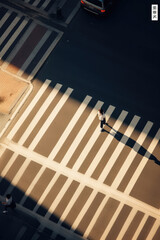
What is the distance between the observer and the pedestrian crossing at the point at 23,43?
26.2 metres

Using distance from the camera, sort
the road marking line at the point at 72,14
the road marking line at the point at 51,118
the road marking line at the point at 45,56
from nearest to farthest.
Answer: the road marking line at the point at 51,118 → the road marking line at the point at 45,56 → the road marking line at the point at 72,14

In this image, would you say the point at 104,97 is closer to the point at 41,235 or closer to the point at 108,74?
the point at 108,74

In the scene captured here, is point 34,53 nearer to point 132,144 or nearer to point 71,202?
point 132,144

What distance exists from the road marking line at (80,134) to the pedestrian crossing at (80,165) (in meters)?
0.07

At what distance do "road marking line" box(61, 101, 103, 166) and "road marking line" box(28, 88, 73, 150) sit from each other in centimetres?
230

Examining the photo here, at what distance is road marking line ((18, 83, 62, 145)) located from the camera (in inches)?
941

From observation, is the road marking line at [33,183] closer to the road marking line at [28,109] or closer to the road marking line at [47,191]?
the road marking line at [47,191]

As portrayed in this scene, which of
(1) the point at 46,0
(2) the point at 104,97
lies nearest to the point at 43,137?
(2) the point at 104,97

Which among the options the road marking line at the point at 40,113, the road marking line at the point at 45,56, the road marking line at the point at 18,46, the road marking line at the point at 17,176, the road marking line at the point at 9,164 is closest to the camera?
the road marking line at the point at 17,176

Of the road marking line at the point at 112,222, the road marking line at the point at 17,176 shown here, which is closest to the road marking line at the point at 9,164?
the road marking line at the point at 17,176

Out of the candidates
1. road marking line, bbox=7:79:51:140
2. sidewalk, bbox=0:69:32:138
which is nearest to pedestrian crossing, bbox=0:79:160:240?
road marking line, bbox=7:79:51:140

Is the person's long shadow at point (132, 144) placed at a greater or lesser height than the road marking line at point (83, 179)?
greater

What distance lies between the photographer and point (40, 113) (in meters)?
24.5

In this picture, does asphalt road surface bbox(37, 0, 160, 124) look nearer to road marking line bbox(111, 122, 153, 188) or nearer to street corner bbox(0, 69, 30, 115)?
road marking line bbox(111, 122, 153, 188)
